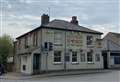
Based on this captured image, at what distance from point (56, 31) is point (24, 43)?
8729 mm

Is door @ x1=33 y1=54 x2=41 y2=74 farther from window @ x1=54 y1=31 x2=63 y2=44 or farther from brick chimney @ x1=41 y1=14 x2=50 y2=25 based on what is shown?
brick chimney @ x1=41 y1=14 x2=50 y2=25

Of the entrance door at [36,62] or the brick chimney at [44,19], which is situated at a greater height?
the brick chimney at [44,19]

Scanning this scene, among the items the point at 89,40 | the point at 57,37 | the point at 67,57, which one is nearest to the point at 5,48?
the point at 57,37

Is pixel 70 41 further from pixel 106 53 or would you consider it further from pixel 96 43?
pixel 106 53

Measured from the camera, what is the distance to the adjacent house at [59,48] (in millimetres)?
28016

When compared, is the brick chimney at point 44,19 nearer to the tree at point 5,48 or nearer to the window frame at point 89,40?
the window frame at point 89,40

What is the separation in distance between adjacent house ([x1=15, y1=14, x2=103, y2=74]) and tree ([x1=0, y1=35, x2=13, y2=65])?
26.2 ft

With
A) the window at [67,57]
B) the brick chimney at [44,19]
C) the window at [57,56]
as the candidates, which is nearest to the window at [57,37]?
the window at [57,56]

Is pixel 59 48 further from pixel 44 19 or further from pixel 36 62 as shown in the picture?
pixel 44 19

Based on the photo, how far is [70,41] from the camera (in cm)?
3064

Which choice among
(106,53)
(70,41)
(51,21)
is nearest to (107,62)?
(106,53)

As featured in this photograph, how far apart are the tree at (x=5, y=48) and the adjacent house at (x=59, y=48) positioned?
7987 millimetres

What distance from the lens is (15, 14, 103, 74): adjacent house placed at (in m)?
28.0

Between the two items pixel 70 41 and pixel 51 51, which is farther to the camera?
pixel 70 41
